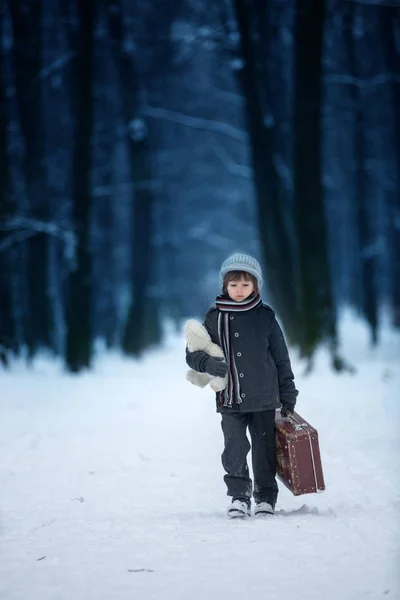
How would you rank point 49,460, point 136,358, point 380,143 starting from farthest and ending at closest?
1. point 380,143
2. point 136,358
3. point 49,460

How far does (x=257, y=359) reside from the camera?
4465 millimetres

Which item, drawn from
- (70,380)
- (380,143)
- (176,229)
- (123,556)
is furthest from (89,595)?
(176,229)

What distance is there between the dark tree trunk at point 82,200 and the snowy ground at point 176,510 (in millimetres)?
3513

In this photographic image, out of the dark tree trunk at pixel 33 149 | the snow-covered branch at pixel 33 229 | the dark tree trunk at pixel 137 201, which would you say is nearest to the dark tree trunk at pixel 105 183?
the dark tree trunk at pixel 137 201

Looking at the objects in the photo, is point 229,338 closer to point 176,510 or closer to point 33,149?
point 176,510

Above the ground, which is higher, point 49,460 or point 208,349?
point 208,349

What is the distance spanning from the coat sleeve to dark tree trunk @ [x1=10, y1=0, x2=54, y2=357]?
34.6 ft

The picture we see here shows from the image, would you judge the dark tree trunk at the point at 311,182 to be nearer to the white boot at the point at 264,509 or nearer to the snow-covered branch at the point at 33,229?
the snow-covered branch at the point at 33,229

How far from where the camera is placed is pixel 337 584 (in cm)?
322

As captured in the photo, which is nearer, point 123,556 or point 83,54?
point 123,556

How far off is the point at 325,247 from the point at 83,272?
481 centimetres

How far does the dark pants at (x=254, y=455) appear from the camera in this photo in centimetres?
454

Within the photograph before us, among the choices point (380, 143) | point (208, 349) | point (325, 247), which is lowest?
point (208, 349)

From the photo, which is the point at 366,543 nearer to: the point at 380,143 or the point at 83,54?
the point at 83,54
